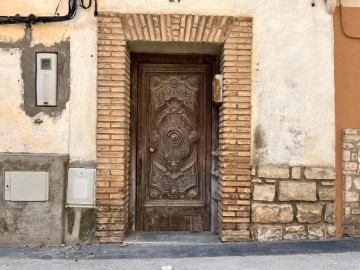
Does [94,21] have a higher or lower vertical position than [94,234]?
higher

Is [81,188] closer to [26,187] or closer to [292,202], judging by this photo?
[26,187]

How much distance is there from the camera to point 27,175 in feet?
16.7

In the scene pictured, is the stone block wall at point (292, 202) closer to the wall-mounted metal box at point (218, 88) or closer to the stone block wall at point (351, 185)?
the stone block wall at point (351, 185)

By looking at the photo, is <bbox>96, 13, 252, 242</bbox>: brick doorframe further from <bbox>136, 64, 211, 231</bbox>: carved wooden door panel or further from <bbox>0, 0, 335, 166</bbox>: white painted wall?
<bbox>136, 64, 211, 231</bbox>: carved wooden door panel

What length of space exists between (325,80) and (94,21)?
121 inches

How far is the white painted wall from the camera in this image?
5188 millimetres

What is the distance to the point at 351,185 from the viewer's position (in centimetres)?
537

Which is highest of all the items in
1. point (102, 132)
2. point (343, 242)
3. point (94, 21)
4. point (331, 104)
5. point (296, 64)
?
point (94, 21)

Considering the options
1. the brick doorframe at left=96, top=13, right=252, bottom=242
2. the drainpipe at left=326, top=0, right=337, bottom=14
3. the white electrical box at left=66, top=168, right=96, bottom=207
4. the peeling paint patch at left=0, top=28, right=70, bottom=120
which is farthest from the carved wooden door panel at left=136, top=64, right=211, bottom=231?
the drainpipe at left=326, top=0, right=337, bottom=14

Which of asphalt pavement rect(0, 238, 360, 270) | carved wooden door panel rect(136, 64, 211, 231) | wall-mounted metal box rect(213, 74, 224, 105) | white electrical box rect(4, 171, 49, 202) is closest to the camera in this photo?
asphalt pavement rect(0, 238, 360, 270)

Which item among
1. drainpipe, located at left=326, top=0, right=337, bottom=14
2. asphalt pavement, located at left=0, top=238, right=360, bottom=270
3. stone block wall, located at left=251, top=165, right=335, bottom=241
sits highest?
drainpipe, located at left=326, top=0, right=337, bottom=14

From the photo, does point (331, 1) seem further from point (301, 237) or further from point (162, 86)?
point (301, 237)

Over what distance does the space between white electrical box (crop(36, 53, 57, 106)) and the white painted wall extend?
22 cm

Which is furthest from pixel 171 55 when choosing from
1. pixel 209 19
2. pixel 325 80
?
pixel 325 80
